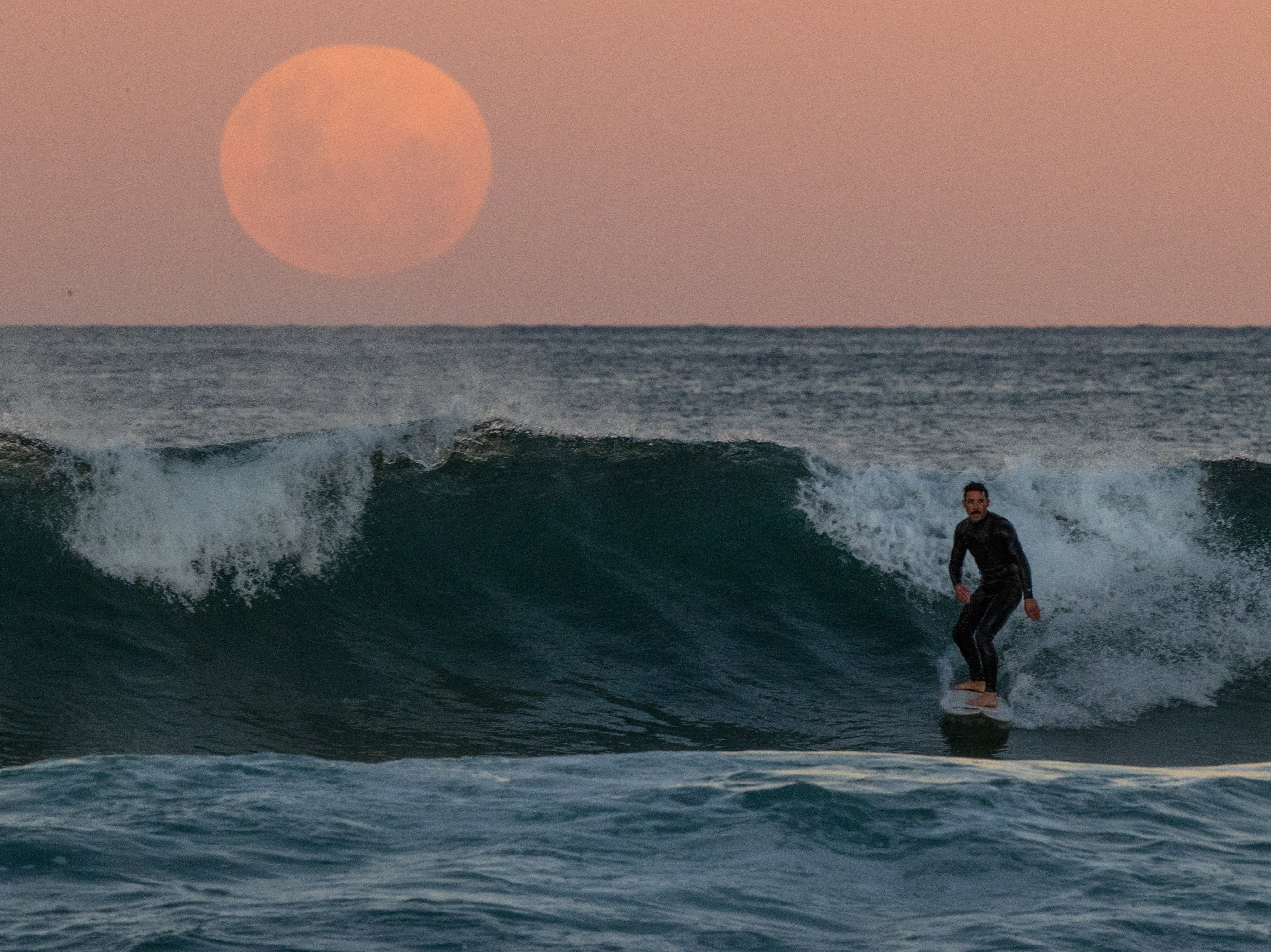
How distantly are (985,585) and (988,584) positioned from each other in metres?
0.02

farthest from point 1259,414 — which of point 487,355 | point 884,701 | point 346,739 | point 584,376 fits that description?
point 487,355

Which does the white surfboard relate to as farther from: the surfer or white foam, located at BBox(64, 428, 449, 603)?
white foam, located at BBox(64, 428, 449, 603)

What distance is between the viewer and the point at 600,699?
402 inches

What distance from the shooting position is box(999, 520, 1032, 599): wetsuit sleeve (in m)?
9.56

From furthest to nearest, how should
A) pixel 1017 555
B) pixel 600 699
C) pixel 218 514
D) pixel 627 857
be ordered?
pixel 218 514
pixel 600 699
pixel 1017 555
pixel 627 857

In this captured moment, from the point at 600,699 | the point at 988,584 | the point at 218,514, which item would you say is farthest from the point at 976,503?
the point at 218,514

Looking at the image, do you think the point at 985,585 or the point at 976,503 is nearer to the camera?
the point at 976,503

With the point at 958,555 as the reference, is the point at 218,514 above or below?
above

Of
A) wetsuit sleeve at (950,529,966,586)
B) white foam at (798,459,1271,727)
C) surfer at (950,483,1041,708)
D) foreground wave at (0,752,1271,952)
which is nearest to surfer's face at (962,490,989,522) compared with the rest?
surfer at (950,483,1041,708)

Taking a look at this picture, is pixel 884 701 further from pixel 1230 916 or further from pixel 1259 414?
pixel 1259 414

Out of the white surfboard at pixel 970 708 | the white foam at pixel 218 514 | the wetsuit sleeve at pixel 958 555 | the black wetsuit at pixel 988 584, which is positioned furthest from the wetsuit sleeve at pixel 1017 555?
the white foam at pixel 218 514

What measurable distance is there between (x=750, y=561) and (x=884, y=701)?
3009mm

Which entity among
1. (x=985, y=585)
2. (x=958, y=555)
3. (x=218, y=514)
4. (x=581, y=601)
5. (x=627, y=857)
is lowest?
(x=627, y=857)

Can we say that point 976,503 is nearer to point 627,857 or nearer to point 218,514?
Answer: point 627,857
